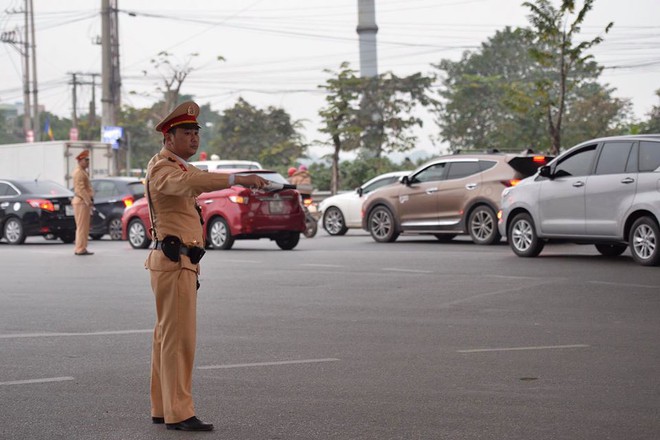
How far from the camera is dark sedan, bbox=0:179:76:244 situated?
28.0m

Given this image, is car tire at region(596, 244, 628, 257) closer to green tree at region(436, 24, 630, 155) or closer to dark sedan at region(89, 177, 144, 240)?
dark sedan at region(89, 177, 144, 240)

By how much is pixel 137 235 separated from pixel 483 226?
7.25 metres

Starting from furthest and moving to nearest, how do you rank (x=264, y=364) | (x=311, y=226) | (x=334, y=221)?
(x=334, y=221)
(x=311, y=226)
(x=264, y=364)

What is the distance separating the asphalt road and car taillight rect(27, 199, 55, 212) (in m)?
10.4

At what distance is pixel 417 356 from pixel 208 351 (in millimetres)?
1725

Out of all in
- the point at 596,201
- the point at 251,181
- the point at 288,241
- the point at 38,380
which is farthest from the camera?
the point at 288,241

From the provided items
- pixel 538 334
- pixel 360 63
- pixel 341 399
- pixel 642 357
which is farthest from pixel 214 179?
pixel 360 63

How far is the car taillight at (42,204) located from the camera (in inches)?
1106

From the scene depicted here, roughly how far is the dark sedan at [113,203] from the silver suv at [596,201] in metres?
12.4

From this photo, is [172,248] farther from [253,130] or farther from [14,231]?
[253,130]

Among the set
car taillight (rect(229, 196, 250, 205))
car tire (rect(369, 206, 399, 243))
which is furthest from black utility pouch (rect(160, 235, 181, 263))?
car tire (rect(369, 206, 399, 243))

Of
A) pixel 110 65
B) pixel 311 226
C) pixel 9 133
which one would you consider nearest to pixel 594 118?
pixel 110 65

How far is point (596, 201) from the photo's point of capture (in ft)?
57.9

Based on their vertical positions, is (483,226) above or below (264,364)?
above
